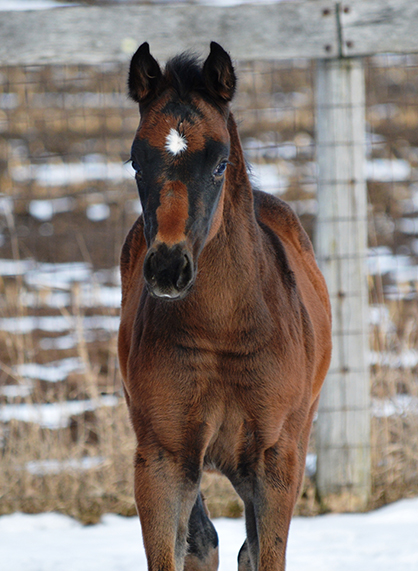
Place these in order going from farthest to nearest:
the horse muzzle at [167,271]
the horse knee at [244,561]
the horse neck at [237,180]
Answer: the horse knee at [244,561] → the horse neck at [237,180] → the horse muzzle at [167,271]

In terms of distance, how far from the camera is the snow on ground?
334 cm

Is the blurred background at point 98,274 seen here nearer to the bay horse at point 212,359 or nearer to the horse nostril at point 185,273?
the bay horse at point 212,359

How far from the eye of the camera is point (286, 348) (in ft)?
7.80

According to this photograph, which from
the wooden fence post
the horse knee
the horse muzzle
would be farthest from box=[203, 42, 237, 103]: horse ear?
the wooden fence post

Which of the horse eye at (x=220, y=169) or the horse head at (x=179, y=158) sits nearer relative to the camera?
the horse head at (x=179, y=158)

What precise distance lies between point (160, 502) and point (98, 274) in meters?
5.66

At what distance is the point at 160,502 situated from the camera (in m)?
2.25

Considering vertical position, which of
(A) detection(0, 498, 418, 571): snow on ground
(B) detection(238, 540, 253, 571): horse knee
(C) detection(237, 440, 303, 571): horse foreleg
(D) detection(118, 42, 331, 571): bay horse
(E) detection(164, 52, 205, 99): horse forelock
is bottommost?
(A) detection(0, 498, 418, 571): snow on ground

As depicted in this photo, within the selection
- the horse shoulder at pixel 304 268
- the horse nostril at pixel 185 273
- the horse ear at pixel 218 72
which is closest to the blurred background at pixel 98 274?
the horse shoulder at pixel 304 268

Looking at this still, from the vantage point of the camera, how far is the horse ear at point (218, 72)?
225cm

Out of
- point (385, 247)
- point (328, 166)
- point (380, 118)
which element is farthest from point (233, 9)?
point (380, 118)

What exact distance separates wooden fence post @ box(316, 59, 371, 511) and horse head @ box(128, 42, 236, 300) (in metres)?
1.86

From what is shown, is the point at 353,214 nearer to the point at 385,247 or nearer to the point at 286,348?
the point at 286,348

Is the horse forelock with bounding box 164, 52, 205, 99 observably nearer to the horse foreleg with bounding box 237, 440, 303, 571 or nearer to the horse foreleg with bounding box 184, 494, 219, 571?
the horse foreleg with bounding box 237, 440, 303, 571
